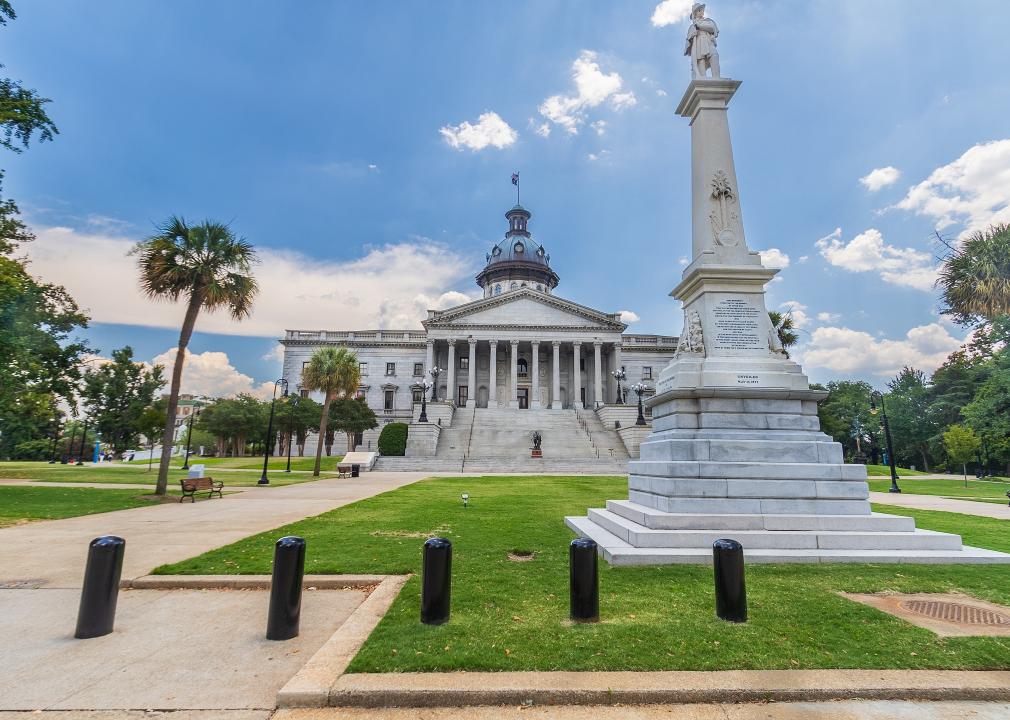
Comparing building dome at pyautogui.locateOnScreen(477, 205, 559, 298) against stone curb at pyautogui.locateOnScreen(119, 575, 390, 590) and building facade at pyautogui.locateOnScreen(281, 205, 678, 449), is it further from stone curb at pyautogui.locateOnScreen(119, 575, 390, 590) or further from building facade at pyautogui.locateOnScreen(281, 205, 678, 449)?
stone curb at pyautogui.locateOnScreen(119, 575, 390, 590)

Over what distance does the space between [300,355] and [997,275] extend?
69097mm

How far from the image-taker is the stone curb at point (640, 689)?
3.71m

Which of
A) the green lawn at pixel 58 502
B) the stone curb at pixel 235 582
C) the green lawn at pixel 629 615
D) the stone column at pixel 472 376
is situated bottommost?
the green lawn at pixel 58 502

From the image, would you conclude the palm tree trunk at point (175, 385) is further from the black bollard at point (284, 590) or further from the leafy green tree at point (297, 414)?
the leafy green tree at point (297, 414)

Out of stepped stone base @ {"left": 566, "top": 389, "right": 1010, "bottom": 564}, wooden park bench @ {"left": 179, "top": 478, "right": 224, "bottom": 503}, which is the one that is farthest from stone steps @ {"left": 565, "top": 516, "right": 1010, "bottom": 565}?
wooden park bench @ {"left": 179, "top": 478, "right": 224, "bottom": 503}

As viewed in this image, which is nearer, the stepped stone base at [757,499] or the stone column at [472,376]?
the stepped stone base at [757,499]

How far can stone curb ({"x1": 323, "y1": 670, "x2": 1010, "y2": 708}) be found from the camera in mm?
3711

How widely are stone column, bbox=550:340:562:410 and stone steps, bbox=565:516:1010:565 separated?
54029mm

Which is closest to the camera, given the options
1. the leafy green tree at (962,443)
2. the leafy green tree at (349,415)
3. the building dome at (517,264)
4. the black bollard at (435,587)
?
the black bollard at (435,587)

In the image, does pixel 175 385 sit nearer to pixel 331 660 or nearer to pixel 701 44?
pixel 331 660

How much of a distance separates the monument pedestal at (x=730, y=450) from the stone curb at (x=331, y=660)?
3562mm

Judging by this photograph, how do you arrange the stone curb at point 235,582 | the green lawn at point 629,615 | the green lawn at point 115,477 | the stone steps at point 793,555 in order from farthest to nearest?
the green lawn at point 115,477
the stone steps at point 793,555
the stone curb at point 235,582
the green lawn at point 629,615

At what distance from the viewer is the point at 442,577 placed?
5.07 m

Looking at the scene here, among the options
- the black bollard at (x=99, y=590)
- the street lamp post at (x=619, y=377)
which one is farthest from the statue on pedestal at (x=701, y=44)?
the street lamp post at (x=619, y=377)
